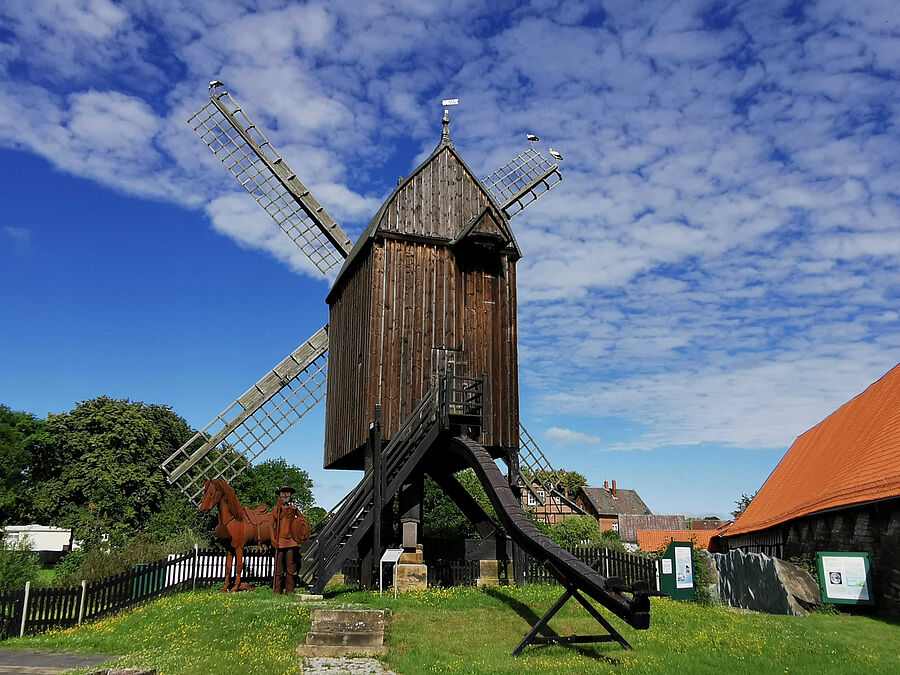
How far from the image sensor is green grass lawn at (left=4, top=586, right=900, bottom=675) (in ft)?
33.5

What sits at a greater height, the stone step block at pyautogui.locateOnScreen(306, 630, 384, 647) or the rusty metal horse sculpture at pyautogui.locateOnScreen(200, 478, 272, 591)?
the rusty metal horse sculpture at pyautogui.locateOnScreen(200, 478, 272, 591)

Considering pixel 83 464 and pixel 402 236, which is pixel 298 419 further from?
pixel 83 464

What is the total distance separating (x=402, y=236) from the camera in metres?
19.3

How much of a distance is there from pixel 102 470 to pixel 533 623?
1197 inches

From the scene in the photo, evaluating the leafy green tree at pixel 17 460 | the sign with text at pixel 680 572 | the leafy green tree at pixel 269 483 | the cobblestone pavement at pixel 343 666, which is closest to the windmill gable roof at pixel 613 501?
the leafy green tree at pixel 269 483

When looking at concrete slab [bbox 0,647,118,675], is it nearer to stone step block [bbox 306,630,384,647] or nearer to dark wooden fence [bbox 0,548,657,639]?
dark wooden fence [bbox 0,548,657,639]

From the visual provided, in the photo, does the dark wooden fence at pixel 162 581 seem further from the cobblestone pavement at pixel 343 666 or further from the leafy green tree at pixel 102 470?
the leafy green tree at pixel 102 470

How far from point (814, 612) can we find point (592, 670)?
8933 mm

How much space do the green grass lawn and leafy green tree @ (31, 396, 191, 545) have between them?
22.3 m

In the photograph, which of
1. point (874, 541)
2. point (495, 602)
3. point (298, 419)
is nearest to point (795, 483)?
point (874, 541)

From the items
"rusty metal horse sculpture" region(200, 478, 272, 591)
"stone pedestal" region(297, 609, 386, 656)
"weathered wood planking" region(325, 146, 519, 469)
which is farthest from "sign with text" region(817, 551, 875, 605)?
"rusty metal horse sculpture" region(200, 478, 272, 591)

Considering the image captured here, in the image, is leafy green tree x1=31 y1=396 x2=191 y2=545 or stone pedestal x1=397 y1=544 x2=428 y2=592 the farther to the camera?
leafy green tree x1=31 y1=396 x2=191 y2=545

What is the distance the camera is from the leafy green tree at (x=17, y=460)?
37938 mm

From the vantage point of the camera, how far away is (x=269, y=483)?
42406 millimetres
